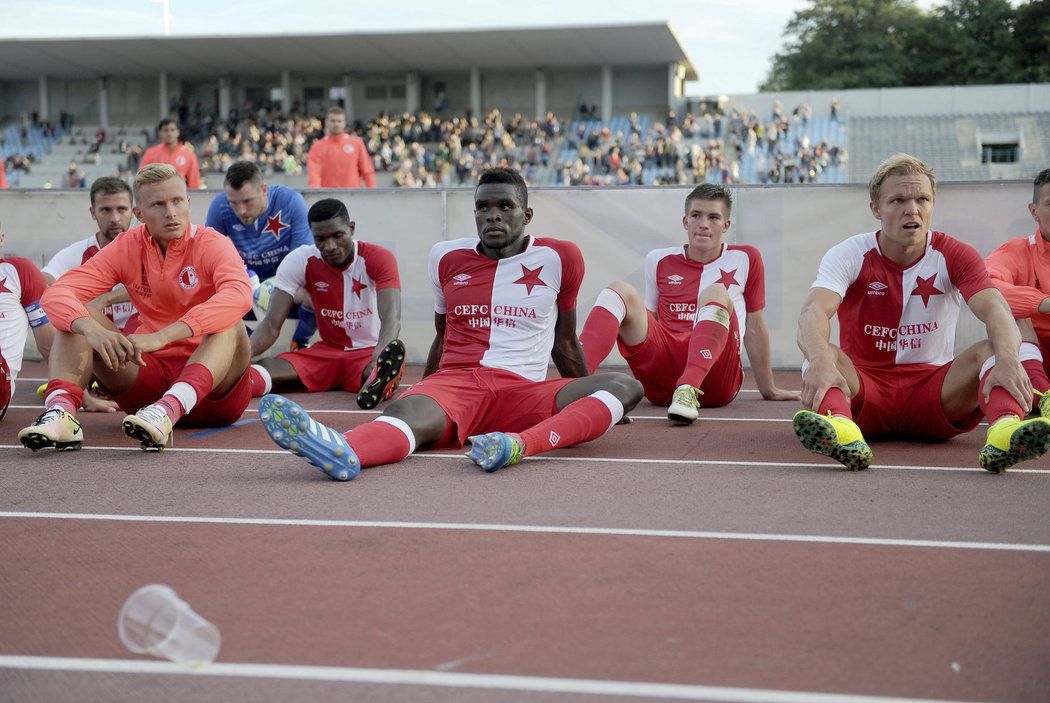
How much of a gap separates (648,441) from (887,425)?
4.14ft

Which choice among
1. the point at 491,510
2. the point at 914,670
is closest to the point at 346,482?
the point at 491,510

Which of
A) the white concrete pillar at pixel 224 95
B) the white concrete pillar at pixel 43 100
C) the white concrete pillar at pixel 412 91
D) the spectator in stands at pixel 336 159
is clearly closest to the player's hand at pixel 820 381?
the spectator in stands at pixel 336 159

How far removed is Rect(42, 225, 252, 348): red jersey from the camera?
588 centimetres

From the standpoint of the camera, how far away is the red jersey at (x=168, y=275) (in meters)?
5.88

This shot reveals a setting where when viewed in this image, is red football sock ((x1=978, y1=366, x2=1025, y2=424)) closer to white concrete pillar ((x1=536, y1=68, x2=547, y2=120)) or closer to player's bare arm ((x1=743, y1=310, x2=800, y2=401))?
player's bare arm ((x1=743, y1=310, x2=800, y2=401))

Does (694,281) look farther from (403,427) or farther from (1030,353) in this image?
(403,427)

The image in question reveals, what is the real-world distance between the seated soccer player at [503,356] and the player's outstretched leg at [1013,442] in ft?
5.36

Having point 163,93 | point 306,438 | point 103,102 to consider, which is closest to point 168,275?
point 306,438

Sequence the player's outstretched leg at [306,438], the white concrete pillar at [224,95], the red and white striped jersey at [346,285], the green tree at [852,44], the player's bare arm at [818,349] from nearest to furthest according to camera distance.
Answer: the player's outstretched leg at [306,438]
the player's bare arm at [818,349]
the red and white striped jersey at [346,285]
the white concrete pillar at [224,95]
the green tree at [852,44]

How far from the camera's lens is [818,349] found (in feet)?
16.5

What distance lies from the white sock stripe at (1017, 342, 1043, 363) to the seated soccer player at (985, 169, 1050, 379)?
3 centimetres

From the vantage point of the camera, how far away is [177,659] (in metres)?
2.59

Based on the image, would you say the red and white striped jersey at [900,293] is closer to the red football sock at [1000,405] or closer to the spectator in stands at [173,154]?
the red football sock at [1000,405]

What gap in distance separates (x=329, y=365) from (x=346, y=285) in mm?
677
